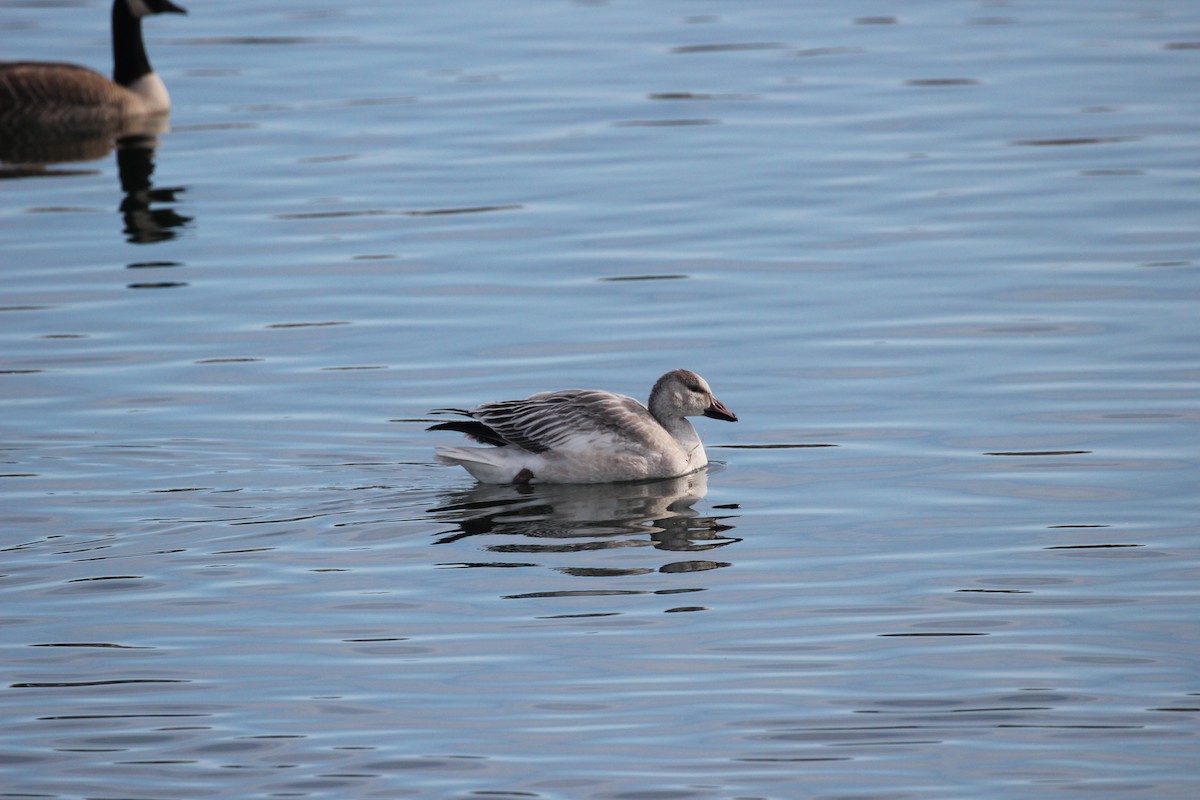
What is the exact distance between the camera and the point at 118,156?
2350 centimetres

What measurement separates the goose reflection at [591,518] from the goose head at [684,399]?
1.38 feet

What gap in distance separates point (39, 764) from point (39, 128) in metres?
17.6

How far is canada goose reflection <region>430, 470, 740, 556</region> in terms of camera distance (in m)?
11.5

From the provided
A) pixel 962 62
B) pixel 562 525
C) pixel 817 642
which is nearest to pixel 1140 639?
pixel 817 642

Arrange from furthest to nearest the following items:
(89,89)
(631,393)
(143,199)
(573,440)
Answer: (89,89), (143,199), (631,393), (573,440)

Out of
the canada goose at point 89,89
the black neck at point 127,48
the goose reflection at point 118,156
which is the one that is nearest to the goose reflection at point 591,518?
the goose reflection at point 118,156

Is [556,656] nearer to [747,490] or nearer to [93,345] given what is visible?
[747,490]

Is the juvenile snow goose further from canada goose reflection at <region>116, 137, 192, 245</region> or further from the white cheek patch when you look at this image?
the white cheek patch

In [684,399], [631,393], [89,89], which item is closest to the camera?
[684,399]

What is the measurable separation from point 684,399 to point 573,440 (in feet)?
2.91

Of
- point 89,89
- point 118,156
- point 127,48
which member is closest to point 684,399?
point 118,156

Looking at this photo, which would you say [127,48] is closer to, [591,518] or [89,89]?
[89,89]

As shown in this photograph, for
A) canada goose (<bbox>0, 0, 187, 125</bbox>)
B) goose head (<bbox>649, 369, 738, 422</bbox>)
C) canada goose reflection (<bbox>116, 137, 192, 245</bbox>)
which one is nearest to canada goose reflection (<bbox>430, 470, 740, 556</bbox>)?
goose head (<bbox>649, 369, 738, 422</bbox>)

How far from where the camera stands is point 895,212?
1911cm
